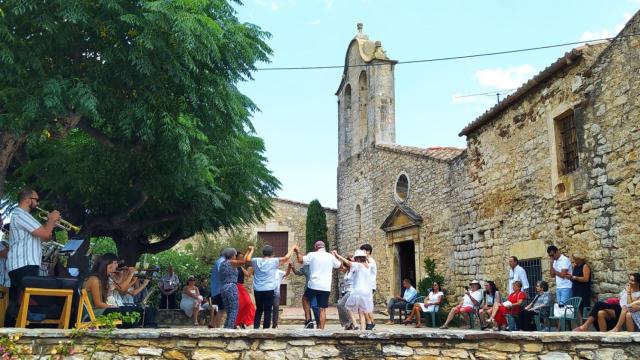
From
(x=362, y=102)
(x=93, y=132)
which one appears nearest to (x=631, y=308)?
(x=93, y=132)

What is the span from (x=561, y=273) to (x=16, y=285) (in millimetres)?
7451

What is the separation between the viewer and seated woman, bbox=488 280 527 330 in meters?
9.66

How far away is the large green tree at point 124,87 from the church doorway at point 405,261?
902 cm

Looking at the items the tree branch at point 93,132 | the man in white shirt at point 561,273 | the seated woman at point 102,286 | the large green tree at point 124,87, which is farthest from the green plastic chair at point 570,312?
the tree branch at point 93,132

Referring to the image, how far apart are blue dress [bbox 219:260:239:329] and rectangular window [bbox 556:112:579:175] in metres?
5.82

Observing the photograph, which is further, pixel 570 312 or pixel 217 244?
pixel 217 244

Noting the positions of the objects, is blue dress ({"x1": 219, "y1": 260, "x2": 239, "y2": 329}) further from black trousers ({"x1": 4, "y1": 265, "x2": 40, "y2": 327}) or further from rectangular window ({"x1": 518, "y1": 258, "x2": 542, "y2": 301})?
rectangular window ({"x1": 518, "y1": 258, "x2": 542, "y2": 301})

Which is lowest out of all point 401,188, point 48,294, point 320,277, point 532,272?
point 48,294

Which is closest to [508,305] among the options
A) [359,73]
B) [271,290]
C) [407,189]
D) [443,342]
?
[271,290]

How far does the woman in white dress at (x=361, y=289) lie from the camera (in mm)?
7859

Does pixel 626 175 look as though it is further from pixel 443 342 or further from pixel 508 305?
pixel 443 342

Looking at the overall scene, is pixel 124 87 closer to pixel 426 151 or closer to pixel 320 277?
pixel 320 277

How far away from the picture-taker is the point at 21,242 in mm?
5777

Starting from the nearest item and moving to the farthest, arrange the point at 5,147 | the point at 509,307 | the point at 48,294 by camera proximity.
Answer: the point at 48,294 < the point at 5,147 < the point at 509,307
